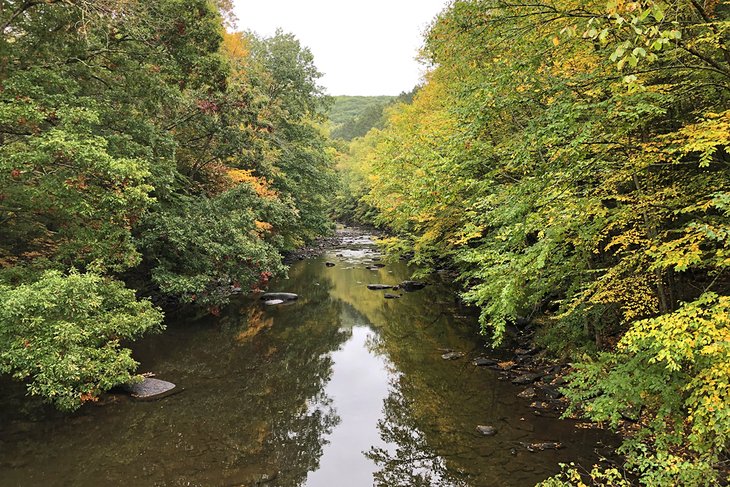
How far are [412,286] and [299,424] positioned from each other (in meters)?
14.7

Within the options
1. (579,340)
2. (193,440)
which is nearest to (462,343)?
(579,340)

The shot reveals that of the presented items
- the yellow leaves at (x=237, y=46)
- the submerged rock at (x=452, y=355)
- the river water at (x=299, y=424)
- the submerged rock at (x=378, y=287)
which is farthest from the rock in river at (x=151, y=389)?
the yellow leaves at (x=237, y=46)

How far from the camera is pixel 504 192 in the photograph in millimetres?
9055

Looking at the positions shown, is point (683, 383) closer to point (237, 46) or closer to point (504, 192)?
point (504, 192)

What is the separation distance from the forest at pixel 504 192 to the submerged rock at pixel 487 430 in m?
1.84

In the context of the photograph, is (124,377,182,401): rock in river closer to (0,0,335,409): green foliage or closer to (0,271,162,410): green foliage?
(0,271,162,410): green foliage

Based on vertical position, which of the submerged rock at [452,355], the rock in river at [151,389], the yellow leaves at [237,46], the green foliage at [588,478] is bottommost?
the submerged rock at [452,355]

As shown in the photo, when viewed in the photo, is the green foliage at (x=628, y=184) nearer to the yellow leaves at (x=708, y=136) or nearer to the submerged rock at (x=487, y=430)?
the yellow leaves at (x=708, y=136)

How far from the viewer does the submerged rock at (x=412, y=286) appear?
24.1 metres

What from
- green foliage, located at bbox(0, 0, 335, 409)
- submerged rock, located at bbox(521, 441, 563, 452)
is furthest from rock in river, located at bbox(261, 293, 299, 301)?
submerged rock, located at bbox(521, 441, 563, 452)

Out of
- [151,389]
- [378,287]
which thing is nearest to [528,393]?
[151,389]

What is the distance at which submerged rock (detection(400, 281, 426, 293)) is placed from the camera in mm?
24075

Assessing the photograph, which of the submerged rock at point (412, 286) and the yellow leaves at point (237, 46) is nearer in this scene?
the submerged rock at point (412, 286)

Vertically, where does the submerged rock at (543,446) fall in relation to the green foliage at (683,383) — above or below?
below
